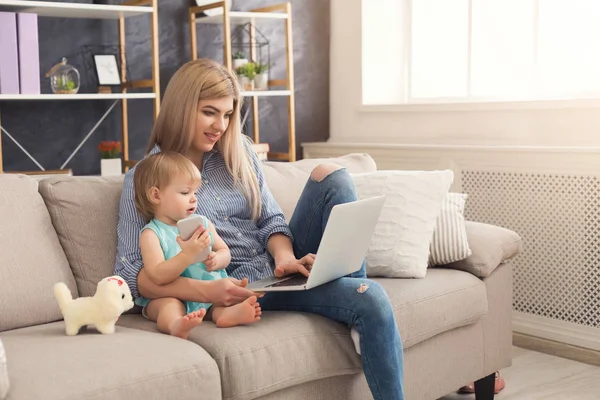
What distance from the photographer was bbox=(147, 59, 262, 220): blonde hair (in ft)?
7.27

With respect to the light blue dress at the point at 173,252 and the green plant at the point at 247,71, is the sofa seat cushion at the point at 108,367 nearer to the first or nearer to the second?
the light blue dress at the point at 173,252

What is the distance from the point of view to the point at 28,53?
328cm

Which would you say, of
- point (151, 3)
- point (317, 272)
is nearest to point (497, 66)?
point (151, 3)

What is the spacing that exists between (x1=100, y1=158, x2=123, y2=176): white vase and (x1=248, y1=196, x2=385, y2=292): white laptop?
1717 mm

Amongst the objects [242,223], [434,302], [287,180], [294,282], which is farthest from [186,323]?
[287,180]

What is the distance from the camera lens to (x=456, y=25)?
402 cm

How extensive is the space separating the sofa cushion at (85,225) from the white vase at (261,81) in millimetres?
1947

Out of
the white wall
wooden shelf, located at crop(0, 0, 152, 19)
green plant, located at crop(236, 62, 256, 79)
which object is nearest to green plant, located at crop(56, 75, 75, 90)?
wooden shelf, located at crop(0, 0, 152, 19)

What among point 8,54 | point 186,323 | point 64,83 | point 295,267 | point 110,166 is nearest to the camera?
point 186,323

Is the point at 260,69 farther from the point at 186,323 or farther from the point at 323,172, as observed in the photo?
the point at 186,323

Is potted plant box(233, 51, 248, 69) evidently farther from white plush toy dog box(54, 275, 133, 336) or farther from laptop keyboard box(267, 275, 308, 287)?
white plush toy dog box(54, 275, 133, 336)

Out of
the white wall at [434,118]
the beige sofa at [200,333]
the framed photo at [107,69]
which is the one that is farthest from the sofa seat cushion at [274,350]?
the framed photo at [107,69]

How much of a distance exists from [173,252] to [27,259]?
1.24 ft

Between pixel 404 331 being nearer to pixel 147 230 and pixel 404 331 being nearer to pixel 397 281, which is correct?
pixel 397 281
